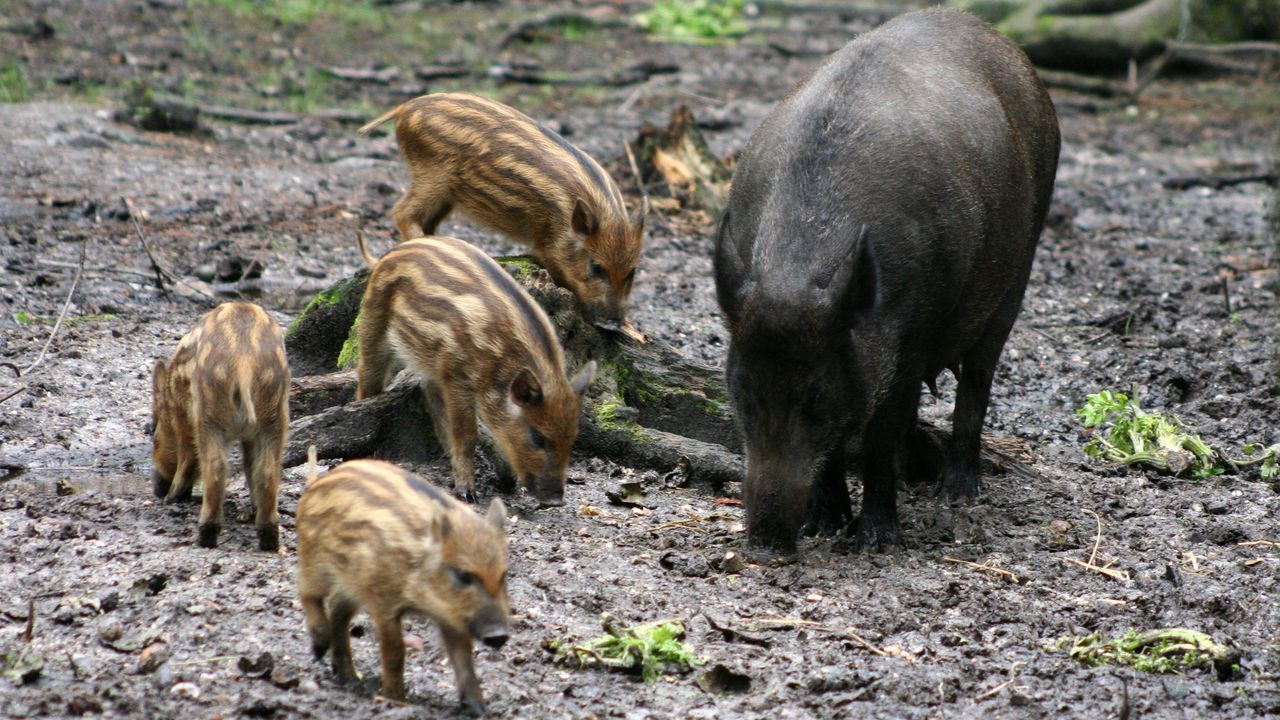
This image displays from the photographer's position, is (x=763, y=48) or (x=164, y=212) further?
(x=763, y=48)

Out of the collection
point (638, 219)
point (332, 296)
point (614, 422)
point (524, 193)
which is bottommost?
point (614, 422)

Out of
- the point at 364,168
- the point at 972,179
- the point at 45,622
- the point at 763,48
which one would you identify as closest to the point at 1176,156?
the point at 763,48

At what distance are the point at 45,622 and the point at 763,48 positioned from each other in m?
14.2

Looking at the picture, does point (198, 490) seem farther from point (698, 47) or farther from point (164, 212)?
point (698, 47)

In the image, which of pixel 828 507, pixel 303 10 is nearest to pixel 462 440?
pixel 828 507

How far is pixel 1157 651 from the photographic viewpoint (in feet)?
14.0

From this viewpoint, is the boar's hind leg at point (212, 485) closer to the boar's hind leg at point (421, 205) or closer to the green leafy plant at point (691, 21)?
the boar's hind leg at point (421, 205)

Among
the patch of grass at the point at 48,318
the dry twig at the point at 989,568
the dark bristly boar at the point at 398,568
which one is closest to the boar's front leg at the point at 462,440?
the dark bristly boar at the point at 398,568

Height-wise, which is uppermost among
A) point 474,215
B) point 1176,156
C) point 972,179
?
point 972,179

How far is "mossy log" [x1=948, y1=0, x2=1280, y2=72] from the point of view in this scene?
15.6 m

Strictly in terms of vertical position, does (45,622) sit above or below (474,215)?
below

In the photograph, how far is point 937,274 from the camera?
5188mm

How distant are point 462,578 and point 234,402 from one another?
4.81ft

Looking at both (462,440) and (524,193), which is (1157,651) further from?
(524,193)
